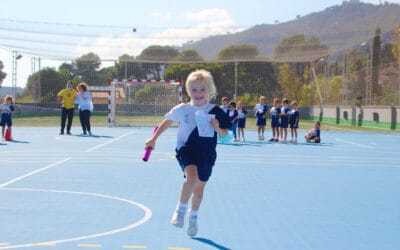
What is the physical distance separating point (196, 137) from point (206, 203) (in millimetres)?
1813

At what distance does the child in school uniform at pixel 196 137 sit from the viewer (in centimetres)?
584

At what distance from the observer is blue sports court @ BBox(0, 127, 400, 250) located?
549cm

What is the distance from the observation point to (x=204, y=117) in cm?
586

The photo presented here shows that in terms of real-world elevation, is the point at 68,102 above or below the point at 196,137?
above

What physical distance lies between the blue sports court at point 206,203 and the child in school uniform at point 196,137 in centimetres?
36

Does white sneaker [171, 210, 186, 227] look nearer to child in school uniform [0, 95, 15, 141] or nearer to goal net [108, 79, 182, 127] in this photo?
child in school uniform [0, 95, 15, 141]

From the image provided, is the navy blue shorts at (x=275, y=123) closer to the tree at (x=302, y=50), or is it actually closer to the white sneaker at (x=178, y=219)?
the white sneaker at (x=178, y=219)

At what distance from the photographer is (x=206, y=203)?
24.3 ft

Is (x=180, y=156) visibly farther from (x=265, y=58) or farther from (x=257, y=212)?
(x=265, y=58)

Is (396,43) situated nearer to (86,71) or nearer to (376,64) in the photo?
(376,64)

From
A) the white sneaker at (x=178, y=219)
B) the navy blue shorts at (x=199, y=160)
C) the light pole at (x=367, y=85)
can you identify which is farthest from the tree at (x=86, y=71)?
the white sneaker at (x=178, y=219)

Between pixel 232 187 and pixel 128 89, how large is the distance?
2624 cm

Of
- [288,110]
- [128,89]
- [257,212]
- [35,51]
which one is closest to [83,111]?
[288,110]

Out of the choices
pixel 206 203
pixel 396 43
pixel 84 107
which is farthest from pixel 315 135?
pixel 396 43
